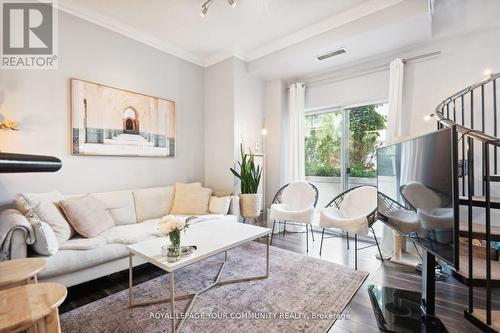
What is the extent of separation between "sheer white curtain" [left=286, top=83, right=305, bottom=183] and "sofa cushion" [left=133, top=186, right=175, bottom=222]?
6.60 feet

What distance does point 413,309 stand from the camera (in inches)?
72.9

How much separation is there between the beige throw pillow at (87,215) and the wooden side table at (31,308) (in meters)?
1.53

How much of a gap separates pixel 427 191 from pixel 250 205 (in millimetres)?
2368

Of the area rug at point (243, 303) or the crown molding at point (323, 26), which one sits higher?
the crown molding at point (323, 26)

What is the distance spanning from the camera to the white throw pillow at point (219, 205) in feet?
10.8

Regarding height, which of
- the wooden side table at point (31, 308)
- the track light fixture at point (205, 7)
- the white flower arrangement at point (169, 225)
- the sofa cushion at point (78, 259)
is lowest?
the sofa cushion at point (78, 259)

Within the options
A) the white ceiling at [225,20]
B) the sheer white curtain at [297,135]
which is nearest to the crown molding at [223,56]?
the white ceiling at [225,20]

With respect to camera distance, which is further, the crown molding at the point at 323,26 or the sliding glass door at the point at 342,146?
the sliding glass door at the point at 342,146

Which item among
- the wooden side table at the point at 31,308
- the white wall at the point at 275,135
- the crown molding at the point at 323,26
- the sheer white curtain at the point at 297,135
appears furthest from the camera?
the white wall at the point at 275,135

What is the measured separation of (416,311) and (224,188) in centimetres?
278

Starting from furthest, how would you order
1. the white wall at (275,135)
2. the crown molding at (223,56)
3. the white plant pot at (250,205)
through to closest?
1. the white wall at (275,135)
2. the crown molding at (223,56)
3. the white plant pot at (250,205)

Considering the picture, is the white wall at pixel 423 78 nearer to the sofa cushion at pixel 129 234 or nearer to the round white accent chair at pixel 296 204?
the round white accent chair at pixel 296 204

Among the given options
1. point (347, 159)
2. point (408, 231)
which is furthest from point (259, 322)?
point (347, 159)

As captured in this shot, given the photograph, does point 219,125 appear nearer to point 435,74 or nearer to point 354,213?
point 354,213
